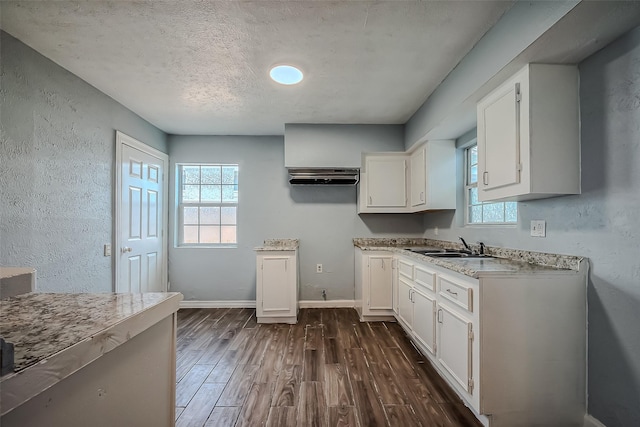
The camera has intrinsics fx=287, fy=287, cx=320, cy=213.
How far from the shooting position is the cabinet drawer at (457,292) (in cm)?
171

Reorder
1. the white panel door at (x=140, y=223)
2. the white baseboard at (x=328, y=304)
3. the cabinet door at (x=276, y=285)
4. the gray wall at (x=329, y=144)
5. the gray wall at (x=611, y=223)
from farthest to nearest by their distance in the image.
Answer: the white baseboard at (x=328, y=304) → the gray wall at (x=329, y=144) → the cabinet door at (x=276, y=285) → the white panel door at (x=140, y=223) → the gray wall at (x=611, y=223)

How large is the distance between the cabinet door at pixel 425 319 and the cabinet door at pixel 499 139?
3.22ft

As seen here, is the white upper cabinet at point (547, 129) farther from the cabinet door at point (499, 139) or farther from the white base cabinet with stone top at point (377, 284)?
the white base cabinet with stone top at point (377, 284)

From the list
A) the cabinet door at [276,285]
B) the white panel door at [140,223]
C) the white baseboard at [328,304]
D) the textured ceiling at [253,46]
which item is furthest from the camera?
the white baseboard at [328,304]

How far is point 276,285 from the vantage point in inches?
132

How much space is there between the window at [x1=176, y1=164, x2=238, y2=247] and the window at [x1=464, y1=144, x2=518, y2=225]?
2.94 m

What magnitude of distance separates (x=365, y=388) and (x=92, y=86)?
3.39 m

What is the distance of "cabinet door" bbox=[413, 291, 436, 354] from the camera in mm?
2213

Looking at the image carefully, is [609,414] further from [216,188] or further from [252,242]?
[216,188]

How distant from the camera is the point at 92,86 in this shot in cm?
257

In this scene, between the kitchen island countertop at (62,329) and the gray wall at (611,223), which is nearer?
the kitchen island countertop at (62,329)

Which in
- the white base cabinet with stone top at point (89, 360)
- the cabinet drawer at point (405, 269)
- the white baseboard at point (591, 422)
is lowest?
the white baseboard at point (591, 422)

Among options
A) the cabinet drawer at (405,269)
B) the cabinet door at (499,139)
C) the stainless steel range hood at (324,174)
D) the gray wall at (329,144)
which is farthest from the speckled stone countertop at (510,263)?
Answer: the gray wall at (329,144)

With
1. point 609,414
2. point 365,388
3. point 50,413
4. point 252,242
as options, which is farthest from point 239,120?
point 609,414
